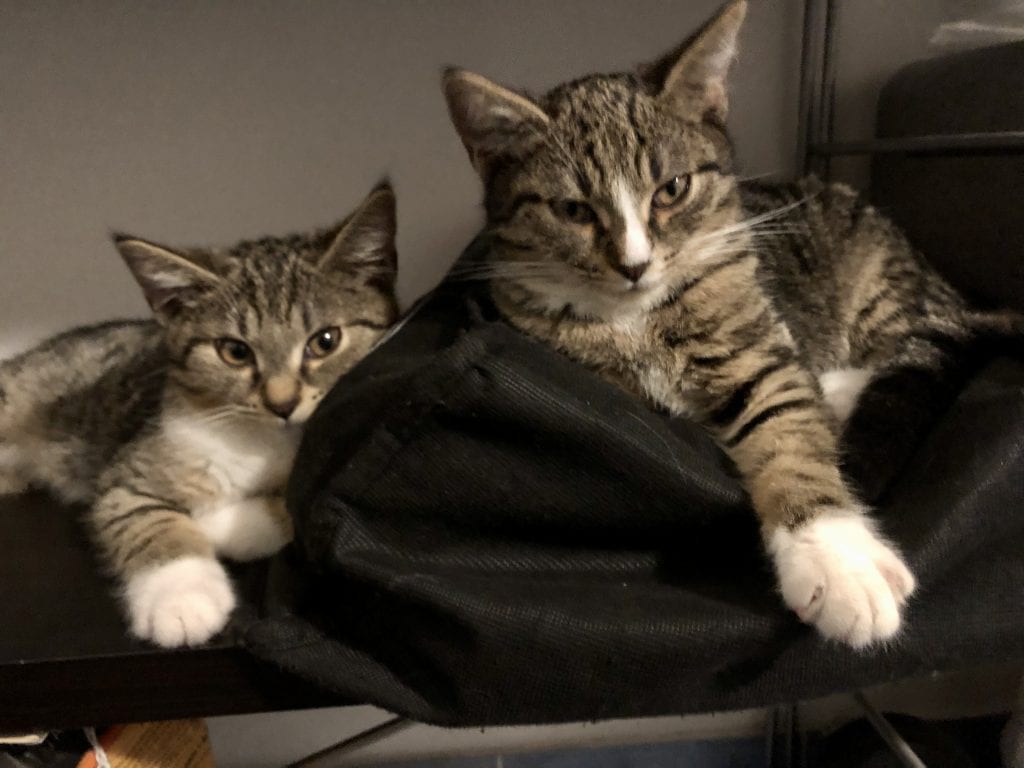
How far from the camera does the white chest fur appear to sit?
87cm

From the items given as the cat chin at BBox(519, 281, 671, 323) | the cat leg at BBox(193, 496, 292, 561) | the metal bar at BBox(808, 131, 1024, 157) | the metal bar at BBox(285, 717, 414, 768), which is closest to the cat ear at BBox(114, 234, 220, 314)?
the cat leg at BBox(193, 496, 292, 561)

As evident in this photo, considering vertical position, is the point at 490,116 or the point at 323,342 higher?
the point at 490,116

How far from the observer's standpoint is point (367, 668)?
1.95ft

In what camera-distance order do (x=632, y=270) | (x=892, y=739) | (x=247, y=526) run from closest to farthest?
(x=632, y=270) → (x=247, y=526) → (x=892, y=739)

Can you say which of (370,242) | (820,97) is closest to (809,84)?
(820,97)

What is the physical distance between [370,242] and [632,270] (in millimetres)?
344

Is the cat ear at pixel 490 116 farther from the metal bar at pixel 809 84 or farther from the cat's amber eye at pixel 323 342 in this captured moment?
the metal bar at pixel 809 84

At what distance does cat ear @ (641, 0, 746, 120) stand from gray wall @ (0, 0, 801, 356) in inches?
13.4

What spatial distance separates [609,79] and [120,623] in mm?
729

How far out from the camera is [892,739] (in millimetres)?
1066

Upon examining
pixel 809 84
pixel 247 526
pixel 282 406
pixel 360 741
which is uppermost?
pixel 809 84

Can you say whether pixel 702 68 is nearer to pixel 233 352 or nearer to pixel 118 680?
pixel 233 352

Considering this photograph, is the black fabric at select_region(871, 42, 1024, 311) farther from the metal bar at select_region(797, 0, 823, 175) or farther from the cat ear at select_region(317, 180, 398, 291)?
Answer: the cat ear at select_region(317, 180, 398, 291)

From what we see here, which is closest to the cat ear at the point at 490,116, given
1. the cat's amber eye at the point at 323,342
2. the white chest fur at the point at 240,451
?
the cat's amber eye at the point at 323,342
